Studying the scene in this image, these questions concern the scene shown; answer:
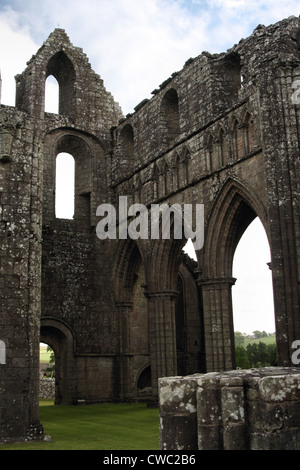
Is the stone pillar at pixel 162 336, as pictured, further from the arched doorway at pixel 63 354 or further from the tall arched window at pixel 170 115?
the tall arched window at pixel 170 115

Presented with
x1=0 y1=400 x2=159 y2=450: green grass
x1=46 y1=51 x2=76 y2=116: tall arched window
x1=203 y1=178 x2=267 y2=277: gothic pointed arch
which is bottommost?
x1=0 y1=400 x2=159 y2=450: green grass

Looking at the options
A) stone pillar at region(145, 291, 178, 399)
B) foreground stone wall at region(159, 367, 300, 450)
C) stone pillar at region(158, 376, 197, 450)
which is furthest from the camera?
stone pillar at region(145, 291, 178, 399)

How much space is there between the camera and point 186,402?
4.01 meters

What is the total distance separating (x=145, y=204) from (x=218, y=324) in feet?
16.6

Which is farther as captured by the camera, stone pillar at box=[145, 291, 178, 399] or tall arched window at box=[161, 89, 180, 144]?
tall arched window at box=[161, 89, 180, 144]

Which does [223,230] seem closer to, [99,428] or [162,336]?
[162,336]

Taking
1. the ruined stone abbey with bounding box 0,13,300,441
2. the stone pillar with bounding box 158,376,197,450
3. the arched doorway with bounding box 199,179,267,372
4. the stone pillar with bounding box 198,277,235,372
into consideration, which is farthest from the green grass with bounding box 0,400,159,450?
the stone pillar with bounding box 158,376,197,450

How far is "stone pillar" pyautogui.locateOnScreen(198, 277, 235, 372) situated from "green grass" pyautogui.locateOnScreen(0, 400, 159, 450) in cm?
214

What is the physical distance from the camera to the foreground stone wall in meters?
3.71

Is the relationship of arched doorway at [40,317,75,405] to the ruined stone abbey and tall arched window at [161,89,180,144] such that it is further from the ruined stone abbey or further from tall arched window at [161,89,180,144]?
tall arched window at [161,89,180,144]

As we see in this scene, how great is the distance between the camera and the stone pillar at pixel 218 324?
1529 cm
